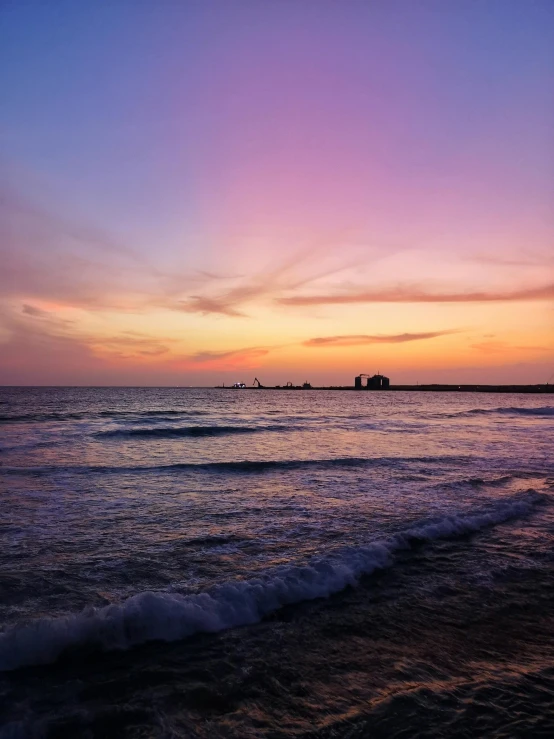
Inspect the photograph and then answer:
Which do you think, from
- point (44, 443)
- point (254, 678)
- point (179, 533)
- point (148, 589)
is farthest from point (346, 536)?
point (44, 443)

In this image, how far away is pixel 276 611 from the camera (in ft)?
20.4

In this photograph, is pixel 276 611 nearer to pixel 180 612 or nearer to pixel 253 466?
pixel 180 612

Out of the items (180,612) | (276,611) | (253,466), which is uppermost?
(180,612)

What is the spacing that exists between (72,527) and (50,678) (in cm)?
554

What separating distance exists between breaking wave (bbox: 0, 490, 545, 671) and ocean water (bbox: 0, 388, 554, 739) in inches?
0.9

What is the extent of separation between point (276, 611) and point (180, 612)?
1.31m

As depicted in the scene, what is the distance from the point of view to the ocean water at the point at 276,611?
412 centimetres

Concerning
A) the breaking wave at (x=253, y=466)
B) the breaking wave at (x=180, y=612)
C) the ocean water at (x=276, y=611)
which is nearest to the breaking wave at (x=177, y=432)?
the breaking wave at (x=253, y=466)

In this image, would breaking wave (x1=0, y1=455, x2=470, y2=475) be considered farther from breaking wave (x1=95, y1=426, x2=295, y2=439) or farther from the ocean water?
breaking wave (x1=95, y1=426, x2=295, y2=439)

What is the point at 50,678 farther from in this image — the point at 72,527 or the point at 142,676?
the point at 72,527

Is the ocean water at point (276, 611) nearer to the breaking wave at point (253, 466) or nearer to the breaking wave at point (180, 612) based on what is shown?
the breaking wave at point (180, 612)

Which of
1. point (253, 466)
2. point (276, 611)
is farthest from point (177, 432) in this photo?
point (276, 611)

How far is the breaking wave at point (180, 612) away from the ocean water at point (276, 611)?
0.02 metres

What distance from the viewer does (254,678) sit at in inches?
181
